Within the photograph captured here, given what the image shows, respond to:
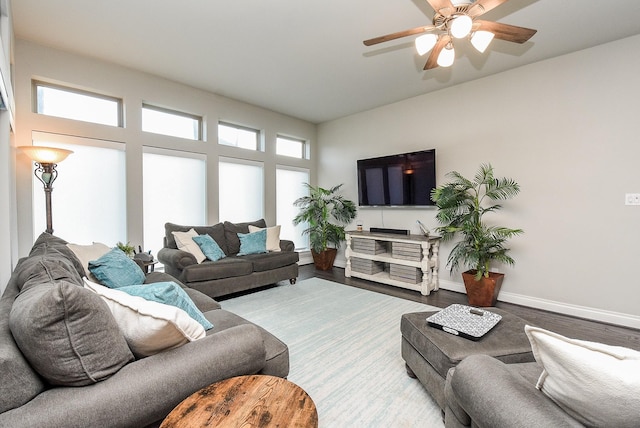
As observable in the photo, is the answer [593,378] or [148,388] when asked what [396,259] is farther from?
[148,388]

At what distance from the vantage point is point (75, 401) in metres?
0.91

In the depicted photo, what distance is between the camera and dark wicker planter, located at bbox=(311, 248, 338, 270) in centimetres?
533

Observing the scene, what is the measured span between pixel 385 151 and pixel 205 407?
462 centimetres

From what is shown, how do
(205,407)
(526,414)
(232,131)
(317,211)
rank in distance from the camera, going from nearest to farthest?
(526,414), (205,407), (232,131), (317,211)

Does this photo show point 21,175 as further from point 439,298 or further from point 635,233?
point 635,233

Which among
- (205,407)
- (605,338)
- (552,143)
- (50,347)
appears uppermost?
(552,143)

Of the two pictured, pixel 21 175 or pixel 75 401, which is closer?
pixel 75 401

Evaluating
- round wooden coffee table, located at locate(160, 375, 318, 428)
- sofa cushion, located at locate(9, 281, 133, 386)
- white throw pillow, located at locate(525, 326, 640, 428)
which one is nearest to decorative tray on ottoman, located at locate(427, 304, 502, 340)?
white throw pillow, located at locate(525, 326, 640, 428)

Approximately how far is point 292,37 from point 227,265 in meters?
2.72

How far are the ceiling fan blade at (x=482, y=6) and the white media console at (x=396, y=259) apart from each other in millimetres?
2655

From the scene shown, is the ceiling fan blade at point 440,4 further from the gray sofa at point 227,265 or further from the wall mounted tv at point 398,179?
the gray sofa at point 227,265

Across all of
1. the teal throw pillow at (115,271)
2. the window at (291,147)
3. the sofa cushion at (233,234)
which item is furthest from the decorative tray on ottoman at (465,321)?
the window at (291,147)

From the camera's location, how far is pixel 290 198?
5.79 m

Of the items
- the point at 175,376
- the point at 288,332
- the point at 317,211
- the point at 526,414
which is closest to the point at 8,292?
the point at 175,376
